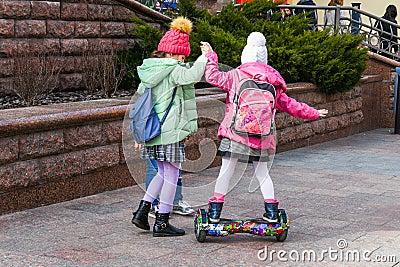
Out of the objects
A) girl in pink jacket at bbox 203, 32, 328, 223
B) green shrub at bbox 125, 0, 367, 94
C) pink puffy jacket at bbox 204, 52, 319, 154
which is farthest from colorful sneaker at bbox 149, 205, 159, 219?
green shrub at bbox 125, 0, 367, 94

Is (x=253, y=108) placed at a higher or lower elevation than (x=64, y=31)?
lower

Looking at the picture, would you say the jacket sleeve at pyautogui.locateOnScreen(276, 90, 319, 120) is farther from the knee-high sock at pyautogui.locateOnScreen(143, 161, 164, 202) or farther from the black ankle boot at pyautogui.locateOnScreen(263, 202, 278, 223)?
the knee-high sock at pyautogui.locateOnScreen(143, 161, 164, 202)

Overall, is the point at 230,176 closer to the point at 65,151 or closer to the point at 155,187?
the point at 155,187

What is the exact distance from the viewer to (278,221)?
626cm

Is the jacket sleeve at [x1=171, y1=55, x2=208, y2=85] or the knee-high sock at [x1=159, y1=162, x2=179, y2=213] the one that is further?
the knee-high sock at [x1=159, y1=162, x2=179, y2=213]

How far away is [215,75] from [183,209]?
5.26ft

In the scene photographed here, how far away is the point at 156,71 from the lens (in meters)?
6.27

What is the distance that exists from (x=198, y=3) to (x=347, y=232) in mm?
11128

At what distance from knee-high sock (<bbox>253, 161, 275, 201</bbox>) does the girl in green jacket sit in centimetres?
61

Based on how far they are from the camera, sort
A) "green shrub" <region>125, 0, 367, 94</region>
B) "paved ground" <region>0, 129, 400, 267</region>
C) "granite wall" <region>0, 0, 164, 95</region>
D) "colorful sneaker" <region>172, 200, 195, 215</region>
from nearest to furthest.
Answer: "paved ground" <region>0, 129, 400, 267</region>, "colorful sneaker" <region>172, 200, 195, 215</region>, "granite wall" <region>0, 0, 164, 95</region>, "green shrub" <region>125, 0, 367, 94</region>

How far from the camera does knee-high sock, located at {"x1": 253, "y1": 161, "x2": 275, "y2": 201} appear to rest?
6309 mm

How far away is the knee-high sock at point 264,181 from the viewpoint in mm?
6309

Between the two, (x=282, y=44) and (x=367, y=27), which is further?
(x=367, y=27)

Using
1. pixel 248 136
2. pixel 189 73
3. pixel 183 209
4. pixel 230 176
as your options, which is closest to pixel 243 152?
pixel 248 136
